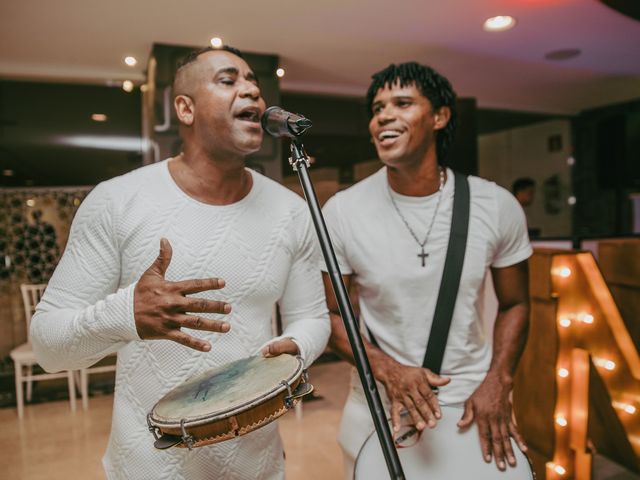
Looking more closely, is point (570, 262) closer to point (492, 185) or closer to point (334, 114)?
point (492, 185)

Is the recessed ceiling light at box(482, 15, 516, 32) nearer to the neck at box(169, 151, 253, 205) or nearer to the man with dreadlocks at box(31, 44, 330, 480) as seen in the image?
the man with dreadlocks at box(31, 44, 330, 480)

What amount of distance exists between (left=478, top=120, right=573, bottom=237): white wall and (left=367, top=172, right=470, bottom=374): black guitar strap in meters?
6.94

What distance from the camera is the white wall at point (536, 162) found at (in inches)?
301

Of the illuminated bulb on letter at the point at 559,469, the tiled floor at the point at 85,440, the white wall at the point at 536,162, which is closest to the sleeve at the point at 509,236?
the illuminated bulb on letter at the point at 559,469

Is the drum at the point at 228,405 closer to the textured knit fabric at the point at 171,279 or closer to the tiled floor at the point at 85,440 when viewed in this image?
the textured knit fabric at the point at 171,279

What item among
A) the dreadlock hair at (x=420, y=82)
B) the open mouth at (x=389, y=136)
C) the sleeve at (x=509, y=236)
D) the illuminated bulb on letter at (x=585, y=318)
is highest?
the dreadlock hair at (x=420, y=82)

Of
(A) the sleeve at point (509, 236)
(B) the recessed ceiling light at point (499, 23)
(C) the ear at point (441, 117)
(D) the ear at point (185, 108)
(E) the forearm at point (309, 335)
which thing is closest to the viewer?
(E) the forearm at point (309, 335)

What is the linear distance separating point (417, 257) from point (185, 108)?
0.83 m

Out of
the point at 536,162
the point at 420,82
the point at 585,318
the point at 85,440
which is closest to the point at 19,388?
the point at 85,440

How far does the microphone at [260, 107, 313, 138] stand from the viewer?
936 millimetres

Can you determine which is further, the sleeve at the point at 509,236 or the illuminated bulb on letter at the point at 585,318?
the illuminated bulb on letter at the point at 585,318

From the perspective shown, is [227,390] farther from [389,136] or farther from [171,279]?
[389,136]

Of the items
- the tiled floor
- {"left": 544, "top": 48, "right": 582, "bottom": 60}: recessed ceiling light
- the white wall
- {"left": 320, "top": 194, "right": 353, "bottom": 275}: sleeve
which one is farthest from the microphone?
the white wall

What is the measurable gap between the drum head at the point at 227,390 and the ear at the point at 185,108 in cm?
67
